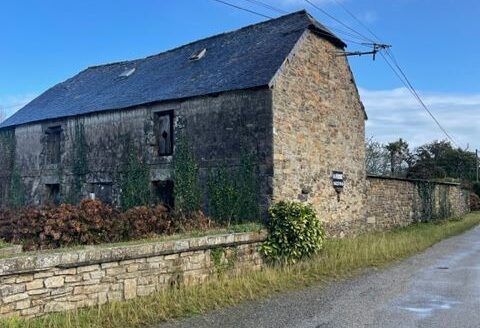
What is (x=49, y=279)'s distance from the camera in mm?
7402

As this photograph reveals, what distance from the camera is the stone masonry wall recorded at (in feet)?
49.0

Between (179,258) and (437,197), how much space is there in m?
22.4

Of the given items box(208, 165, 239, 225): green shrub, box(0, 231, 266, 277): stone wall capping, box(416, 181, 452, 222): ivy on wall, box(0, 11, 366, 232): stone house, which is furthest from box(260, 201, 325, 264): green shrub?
box(416, 181, 452, 222): ivy on wall

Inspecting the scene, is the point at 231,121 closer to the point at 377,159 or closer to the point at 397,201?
the point at 397,201

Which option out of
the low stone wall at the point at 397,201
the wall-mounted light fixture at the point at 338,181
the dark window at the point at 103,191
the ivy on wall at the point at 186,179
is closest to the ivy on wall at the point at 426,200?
the low stone wall at the point at 397,201

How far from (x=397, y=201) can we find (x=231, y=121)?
11.1 meters

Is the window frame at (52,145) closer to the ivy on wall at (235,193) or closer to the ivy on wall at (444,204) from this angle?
the ivy on wall at (235,193)

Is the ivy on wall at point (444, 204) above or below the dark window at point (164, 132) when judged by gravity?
below

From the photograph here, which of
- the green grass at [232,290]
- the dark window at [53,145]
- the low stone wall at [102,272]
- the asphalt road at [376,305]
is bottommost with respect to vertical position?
the asphalt road at [376,305]

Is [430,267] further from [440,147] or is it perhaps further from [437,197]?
[440,147]

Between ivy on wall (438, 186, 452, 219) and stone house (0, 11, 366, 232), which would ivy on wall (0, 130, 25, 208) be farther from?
ivy on wall (438, 186, 452, 219)

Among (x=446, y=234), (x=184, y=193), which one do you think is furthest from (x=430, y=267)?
(x=446, y=234)

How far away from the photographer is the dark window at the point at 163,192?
17.2 metres

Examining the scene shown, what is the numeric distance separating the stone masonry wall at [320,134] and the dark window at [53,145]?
1065 centimetres
